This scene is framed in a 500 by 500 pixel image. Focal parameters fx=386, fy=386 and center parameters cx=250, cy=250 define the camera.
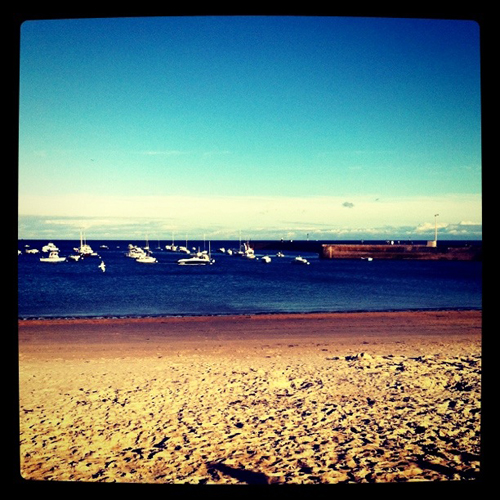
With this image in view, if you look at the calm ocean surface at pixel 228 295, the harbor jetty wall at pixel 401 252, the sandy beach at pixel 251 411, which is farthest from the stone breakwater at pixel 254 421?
the harbor jetty wall at pixel 401 252

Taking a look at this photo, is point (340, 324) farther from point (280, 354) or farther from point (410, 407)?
point (410, 407)

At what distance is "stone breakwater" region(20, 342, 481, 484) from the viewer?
4816 millimetres

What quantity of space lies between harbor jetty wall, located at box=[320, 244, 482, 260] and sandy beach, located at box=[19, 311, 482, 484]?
→ 234ft

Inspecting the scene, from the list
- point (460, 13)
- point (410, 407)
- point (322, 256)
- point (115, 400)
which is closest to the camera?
point (460, 13)

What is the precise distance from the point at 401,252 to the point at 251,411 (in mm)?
83976

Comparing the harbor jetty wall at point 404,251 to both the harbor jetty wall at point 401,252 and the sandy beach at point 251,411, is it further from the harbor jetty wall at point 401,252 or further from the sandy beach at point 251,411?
the sandy beach at point 251,411

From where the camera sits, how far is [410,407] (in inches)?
265

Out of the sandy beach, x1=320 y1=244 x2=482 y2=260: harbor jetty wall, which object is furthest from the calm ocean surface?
x1=320 y1=244 x2=482 y2=260: harbor jetty wall

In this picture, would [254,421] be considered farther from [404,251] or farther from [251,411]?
[404,251]

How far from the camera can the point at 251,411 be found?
6707mm

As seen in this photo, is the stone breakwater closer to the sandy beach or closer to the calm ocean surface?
the sandy beach

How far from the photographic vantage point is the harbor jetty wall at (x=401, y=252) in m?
76.1

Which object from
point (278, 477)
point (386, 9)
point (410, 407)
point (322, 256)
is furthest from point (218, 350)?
point (322, 256)

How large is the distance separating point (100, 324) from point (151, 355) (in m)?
7.33
